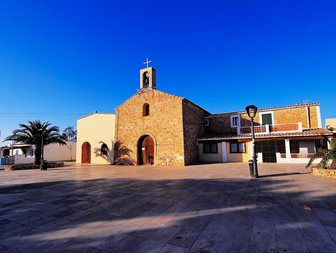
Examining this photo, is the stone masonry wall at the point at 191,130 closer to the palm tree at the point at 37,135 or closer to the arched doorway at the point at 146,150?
the arched doorway at the point at 146,150

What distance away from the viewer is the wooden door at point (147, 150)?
17.9 metres

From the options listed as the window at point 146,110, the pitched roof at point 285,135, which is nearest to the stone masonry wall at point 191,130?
the pitched roof at point 285,135

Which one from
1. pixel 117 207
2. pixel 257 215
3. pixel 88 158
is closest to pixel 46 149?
pixel 88 158

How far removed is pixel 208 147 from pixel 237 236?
15.9 metres

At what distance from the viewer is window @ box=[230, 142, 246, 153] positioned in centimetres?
1756

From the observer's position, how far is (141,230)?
3611 mm

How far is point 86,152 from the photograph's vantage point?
22.3 m

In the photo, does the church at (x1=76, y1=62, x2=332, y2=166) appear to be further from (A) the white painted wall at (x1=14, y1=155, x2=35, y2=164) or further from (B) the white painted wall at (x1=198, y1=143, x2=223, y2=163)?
(A) the white painted wall at (x1=14, y1=155, x2=35, y2=164)

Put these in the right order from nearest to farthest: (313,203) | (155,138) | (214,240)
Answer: (214,240)
(313,203)
(155,138)

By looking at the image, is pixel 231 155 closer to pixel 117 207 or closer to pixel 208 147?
pixel 208 147

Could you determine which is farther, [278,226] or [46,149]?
[46,149]

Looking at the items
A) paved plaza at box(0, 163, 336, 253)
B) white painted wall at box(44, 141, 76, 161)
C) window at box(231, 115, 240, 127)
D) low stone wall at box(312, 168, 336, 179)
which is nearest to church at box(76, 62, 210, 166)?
window at box(231, 115, 240, 127)

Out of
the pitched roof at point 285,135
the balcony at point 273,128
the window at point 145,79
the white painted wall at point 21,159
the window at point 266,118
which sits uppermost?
the window at point 145,79

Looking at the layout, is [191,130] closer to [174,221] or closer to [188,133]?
[188,133]
